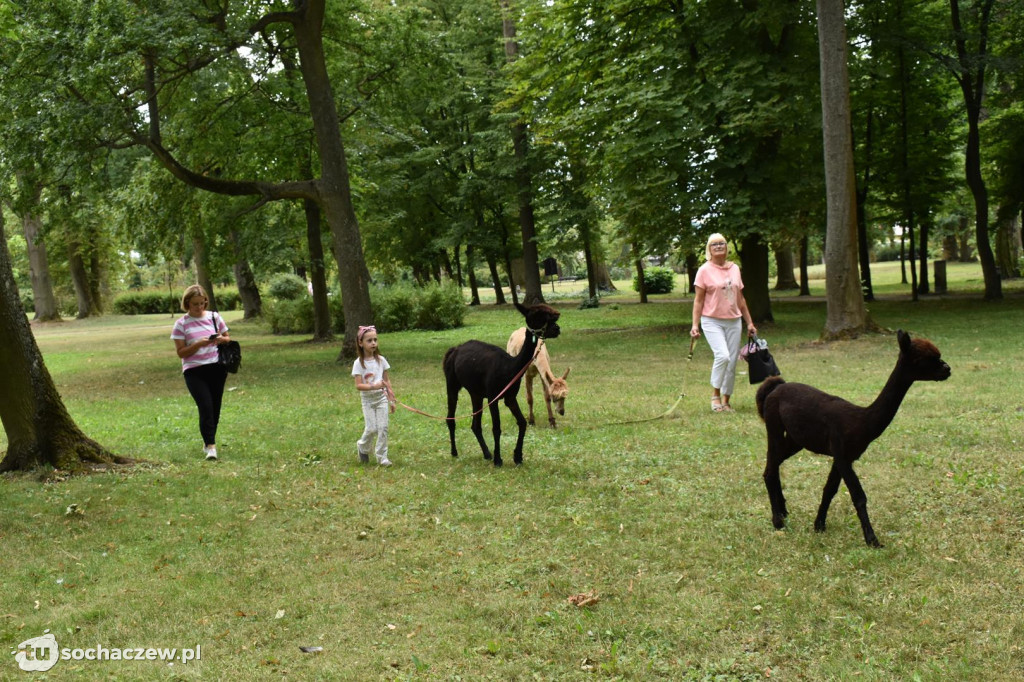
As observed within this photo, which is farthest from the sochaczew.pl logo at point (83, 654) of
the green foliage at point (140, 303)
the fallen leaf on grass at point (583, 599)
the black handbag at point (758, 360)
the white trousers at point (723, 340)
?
the green foliage at point (140, 303)

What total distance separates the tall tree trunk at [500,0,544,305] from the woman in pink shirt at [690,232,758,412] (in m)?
17.2

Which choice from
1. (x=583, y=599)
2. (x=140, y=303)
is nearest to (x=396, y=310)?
(x=583, y=599)

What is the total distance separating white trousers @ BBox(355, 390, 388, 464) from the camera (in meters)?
8.78

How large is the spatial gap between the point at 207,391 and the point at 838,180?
1337 cm

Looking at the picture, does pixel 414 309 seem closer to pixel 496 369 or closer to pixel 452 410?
pixel 452 410

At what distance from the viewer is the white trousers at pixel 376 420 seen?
8781 millimetres

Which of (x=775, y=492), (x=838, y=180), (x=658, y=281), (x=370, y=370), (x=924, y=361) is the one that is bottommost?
(x=775, y=492)

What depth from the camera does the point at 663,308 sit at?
3297 cm

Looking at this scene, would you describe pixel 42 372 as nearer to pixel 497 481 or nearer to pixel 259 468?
pixel 259 468

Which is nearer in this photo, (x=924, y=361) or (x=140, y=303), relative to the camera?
(x=924, y=361)

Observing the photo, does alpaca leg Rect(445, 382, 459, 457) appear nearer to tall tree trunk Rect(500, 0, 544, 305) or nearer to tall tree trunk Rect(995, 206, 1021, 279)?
tall tree trunk Rect(500, 0, 544, 305)

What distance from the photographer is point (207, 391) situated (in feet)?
31.3

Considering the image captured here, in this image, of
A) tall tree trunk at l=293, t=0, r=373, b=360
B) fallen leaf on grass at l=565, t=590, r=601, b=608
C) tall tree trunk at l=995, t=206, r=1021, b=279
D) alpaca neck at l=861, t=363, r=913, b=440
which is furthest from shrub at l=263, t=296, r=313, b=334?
tall tree trunk at l=995, t=206, r=1021, b=279

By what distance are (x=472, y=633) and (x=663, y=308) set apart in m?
29.2
